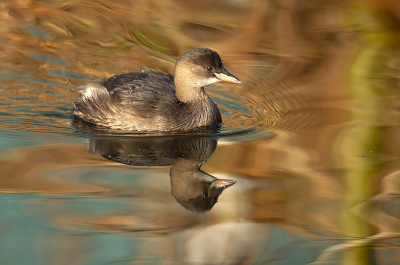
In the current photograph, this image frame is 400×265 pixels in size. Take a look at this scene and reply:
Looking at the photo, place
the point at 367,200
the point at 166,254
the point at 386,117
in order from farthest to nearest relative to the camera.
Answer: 1. the point at 386,117
2. the point at 367,200
3. the point at 166,254

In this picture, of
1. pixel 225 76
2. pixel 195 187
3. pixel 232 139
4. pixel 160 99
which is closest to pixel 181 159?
pixel 195 187

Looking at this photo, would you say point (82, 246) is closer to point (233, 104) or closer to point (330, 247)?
point (330, 247)

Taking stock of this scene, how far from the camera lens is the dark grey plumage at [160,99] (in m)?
6.23

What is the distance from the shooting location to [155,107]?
247 inches

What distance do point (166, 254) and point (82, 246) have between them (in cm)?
56

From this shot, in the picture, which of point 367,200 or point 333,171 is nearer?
point 367,200

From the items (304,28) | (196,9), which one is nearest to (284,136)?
(304,28)

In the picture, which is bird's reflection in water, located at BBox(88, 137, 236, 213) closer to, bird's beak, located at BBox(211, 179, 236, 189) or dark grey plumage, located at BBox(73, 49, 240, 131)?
bird's beak, located at BBox(211, 179, 236, 189)

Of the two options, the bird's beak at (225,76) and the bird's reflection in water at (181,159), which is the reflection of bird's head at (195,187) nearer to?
the bird's reflection in water at (181,159)

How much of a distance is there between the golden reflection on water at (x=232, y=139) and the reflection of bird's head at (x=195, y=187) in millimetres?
91

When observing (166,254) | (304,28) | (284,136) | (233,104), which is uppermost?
(304,28)

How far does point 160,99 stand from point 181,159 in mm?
1317

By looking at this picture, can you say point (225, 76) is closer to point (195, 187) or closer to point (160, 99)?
point (160, 99)

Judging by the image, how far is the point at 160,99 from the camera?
20.9 ft
